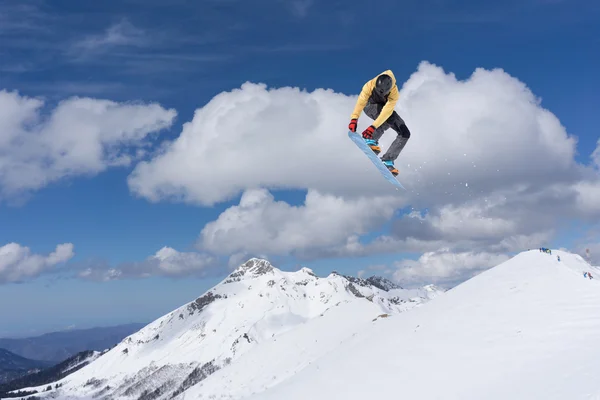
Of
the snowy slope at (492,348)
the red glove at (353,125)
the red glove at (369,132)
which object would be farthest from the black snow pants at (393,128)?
the snowy slope at (492,348)

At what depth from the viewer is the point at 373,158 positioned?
1878cm

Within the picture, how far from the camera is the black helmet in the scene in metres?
15.9

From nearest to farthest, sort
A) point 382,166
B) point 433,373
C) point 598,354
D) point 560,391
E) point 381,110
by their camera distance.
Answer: point 560,391 → point 598,354 → point 381,110 → point 382,166 → point 433,373

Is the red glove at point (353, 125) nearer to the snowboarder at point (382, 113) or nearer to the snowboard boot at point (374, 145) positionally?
the snowboarder at point (382, 113)

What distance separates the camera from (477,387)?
18.7 m

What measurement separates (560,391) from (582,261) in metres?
31.3

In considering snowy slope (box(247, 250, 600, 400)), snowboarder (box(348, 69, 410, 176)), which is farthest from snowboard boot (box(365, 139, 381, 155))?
snowy slope (box(247, 250, 600, 400))

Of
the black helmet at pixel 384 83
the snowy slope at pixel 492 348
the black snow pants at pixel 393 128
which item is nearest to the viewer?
the black helmet at pixel 384 83

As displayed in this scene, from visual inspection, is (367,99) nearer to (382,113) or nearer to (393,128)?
(382,113)

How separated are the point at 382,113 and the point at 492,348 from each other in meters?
15.2

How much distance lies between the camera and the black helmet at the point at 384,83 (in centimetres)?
1585

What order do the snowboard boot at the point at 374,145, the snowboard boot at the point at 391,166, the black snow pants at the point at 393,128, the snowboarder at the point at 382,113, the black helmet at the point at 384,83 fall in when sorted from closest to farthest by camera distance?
1. the black helmet at the point at 384,83
2. the snowboarder at the point at 382,113
3. the snowboard boot at the point at 374,145
4. the black snow pants at the point at 393,128
5. the snowboard boot at the point at 391,166

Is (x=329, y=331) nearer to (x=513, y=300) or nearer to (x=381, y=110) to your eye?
(x=513, y=300)

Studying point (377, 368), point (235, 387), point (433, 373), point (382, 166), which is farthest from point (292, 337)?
point (382, 166)
